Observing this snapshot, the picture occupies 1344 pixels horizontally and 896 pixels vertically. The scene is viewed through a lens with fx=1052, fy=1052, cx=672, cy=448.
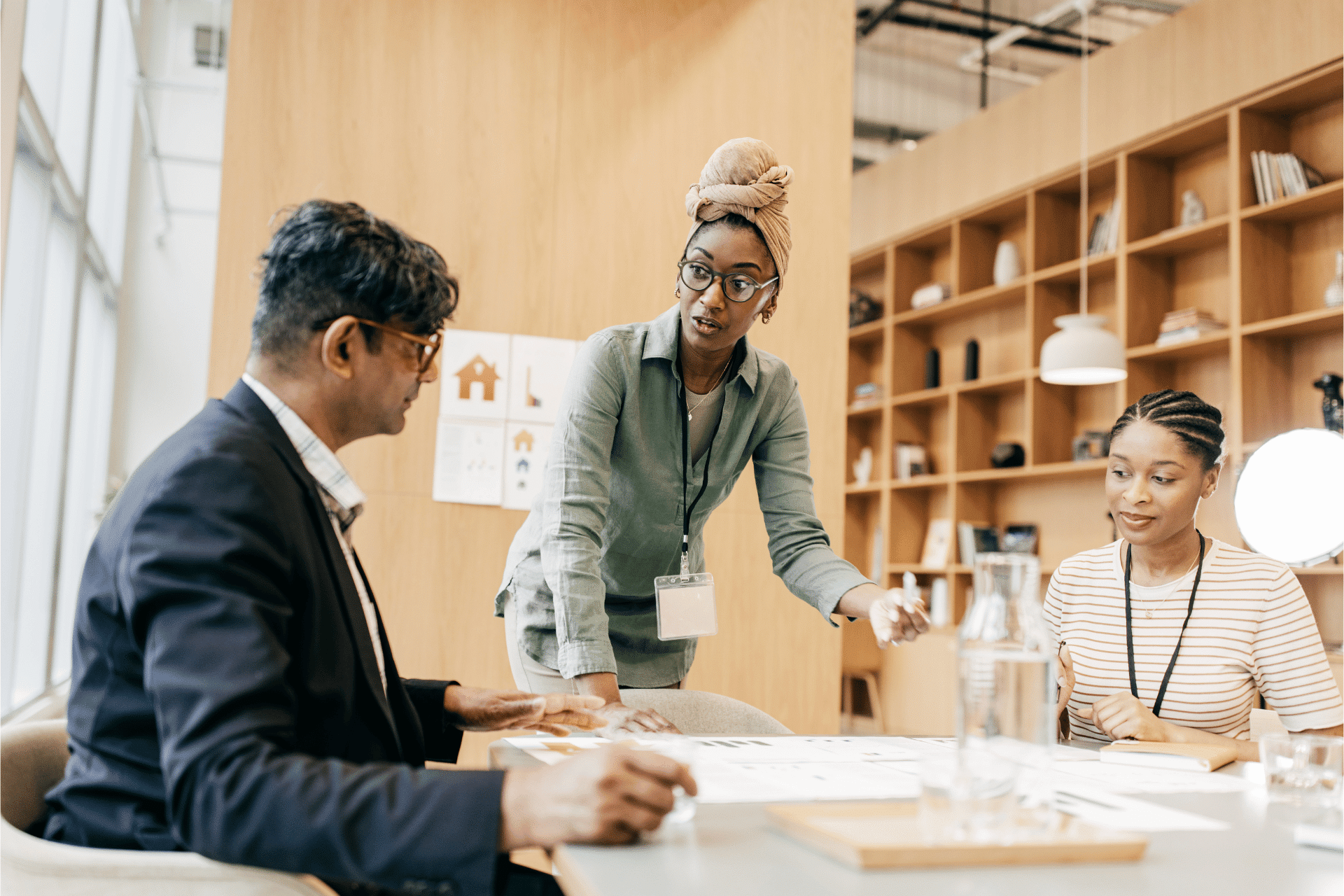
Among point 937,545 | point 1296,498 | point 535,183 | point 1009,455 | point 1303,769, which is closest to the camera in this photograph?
point 1303,769

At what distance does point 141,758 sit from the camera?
99cm

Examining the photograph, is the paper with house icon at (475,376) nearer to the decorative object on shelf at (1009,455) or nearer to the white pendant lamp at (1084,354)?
the white pendant lamp at (1084,354)

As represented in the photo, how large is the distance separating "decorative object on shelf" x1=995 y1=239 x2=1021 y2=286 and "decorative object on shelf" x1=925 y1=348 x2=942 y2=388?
0.82 metres

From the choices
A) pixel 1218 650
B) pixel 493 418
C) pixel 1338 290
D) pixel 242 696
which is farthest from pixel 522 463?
pixel 1338 290

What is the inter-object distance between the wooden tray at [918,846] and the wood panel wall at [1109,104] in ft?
15.7

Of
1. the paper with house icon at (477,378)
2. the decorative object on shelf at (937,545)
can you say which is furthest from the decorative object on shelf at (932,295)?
the paper with house icon at (477,378)

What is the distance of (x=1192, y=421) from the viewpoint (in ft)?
6.63

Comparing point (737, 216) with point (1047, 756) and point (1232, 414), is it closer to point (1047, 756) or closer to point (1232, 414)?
point (1047, 756)

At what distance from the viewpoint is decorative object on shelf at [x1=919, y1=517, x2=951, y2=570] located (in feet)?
22.3

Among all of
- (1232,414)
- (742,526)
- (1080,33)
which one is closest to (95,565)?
(742,526)

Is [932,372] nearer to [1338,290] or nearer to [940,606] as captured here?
[940,606]

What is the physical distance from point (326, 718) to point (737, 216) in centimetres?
118

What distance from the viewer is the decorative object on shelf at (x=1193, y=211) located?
523 cm

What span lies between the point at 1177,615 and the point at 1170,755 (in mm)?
466
